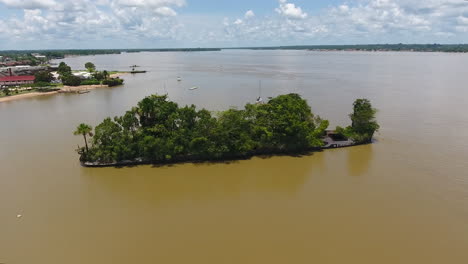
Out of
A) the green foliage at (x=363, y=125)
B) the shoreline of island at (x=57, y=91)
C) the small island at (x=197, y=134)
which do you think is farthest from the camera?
the shoreline of island at (x=57, y=91)

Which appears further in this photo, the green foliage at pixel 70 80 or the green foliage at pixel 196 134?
the green foliage at pixel 70 80

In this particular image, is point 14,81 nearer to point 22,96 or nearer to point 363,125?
point 22,96

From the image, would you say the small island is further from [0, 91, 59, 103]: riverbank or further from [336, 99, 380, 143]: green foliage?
[0, 91, 59, 103]: riverbank

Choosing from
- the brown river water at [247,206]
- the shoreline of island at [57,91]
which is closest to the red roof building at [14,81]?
the shoreline of island at [57,91]

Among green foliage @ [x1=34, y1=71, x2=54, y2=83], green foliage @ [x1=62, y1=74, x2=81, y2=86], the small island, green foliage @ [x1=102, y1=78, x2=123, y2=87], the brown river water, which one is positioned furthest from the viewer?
green foliage @ [x1=34, y1=71, x2=54, y2=83]

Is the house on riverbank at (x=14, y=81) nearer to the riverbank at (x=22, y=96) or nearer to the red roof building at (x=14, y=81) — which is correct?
the red roof building at (x=14, y=81)

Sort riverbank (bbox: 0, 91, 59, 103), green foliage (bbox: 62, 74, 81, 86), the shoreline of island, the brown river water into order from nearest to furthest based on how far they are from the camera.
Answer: the brown river water
riverbank (bbox: 0, 91, 59, 103)
the shoreline of island
green foliage (bbox: 62, 74, 81, 86)

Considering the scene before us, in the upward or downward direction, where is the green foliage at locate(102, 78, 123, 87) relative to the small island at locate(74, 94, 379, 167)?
upward

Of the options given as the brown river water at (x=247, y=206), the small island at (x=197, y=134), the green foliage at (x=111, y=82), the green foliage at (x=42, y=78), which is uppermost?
the green foliage at (x=42, y=78)

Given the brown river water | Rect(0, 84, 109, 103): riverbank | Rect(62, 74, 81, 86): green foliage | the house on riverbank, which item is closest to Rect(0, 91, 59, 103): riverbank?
Rect(0, 84, 109, 103): riverbank
